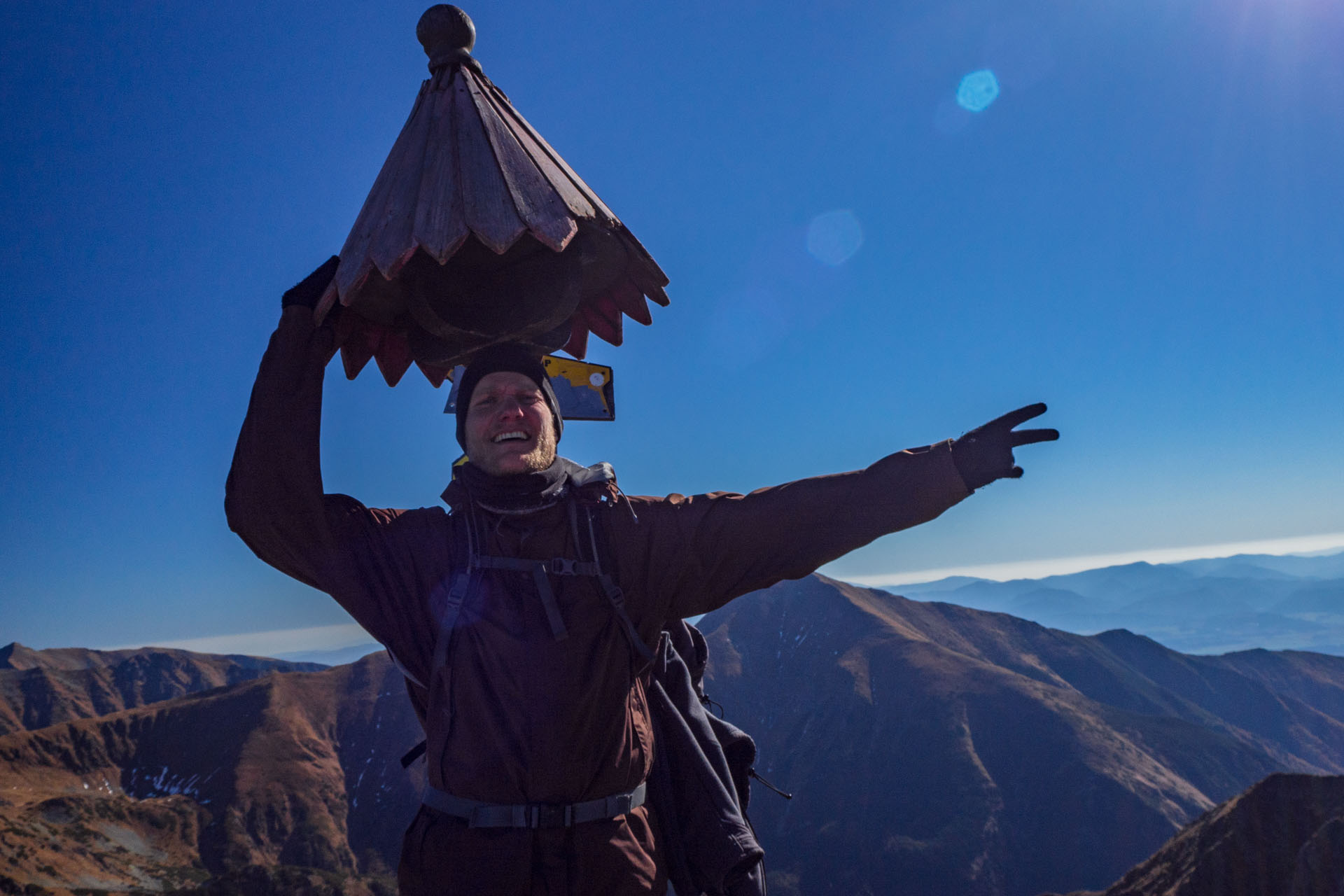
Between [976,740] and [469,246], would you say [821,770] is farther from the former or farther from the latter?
[469,246]

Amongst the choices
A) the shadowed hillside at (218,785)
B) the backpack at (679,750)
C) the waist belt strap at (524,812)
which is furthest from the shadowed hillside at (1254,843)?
the shadowed hillside at (218,785)

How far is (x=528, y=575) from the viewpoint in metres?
3.16

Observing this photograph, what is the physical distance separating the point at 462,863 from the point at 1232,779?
481 ft

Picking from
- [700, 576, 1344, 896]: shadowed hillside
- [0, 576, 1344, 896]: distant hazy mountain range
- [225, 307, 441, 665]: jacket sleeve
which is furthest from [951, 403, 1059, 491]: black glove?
[700, 576, 1344, 896]: shadowed hillside

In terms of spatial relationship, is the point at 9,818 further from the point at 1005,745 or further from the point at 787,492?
the point at 1005,745

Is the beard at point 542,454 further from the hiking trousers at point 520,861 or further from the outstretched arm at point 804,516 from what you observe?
the hiking trousers at point 520,861

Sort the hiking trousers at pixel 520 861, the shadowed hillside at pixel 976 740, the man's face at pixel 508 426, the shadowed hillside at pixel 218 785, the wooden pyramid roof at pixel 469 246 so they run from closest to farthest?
1. the hiking trousers at pixel 520 861
2. the wooden pyramid roof at pixel 469 246
3. the man's face at pixel 508 426
4. the shadowed hillside at pixel 218 785
5. the shadowed hillside at pixel 976 740

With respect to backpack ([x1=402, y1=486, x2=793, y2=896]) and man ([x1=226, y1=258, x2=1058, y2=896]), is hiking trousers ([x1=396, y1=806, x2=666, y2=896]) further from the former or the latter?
backpack ([x1=402, y1=486, x2=793, y2=896])

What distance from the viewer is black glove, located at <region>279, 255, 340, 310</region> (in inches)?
126

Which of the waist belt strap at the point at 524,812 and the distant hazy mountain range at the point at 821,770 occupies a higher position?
the waist belt strap at the point at 524,812

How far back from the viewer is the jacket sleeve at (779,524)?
3.17 meters

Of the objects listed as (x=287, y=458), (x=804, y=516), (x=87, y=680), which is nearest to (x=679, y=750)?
(x=804, y=516)

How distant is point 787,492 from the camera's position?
11.0ft

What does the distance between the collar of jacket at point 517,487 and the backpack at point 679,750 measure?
10cm
